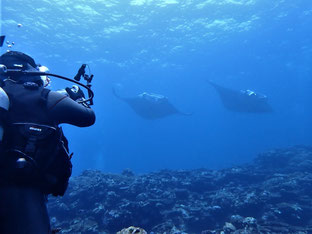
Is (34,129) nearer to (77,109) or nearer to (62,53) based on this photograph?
(77,109)

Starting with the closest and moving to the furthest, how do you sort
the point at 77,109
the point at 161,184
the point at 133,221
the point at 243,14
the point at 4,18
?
the point at 77,109
the point at 133,221
the point at 161,184
the point at 4,18
the point at 243,14

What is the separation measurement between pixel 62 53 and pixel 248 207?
108 feet

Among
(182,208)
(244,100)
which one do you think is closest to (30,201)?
(182,208)

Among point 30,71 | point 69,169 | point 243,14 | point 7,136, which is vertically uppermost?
point 243,14

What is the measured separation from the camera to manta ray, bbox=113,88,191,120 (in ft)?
97.1

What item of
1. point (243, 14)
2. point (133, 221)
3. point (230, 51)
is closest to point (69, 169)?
point (133, 221)

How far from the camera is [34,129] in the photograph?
7.97 feet

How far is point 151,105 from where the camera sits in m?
32.4

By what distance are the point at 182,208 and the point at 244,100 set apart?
24.1 m

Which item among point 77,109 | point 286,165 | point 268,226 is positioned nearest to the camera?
point 77,109

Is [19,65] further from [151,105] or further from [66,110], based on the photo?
[151,105]

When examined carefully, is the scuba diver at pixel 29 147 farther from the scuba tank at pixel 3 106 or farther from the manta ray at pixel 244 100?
the manta ray at pixel 244 100

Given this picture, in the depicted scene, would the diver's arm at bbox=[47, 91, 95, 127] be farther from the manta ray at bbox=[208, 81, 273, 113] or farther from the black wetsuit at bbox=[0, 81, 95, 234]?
the manta ray at bbox=[208, 81, 273, 113]

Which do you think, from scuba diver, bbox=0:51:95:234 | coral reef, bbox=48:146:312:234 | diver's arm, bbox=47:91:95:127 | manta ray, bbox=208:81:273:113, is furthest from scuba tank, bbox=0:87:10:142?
manta ray, bbox=208:81:273:113
